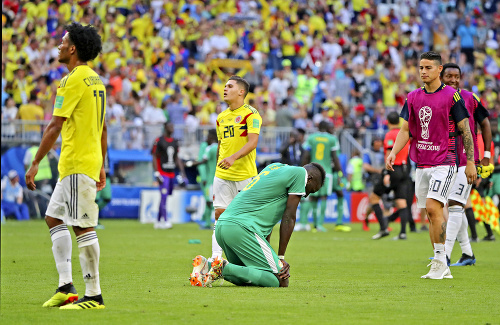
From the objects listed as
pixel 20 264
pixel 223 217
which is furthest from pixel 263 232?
pixel 20 264

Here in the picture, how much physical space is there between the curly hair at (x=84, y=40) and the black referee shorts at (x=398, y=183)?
11442 millimetres

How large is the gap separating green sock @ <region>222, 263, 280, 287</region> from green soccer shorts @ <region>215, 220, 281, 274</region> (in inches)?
2.9

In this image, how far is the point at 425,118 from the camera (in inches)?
382

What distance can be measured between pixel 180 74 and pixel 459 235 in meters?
17.9

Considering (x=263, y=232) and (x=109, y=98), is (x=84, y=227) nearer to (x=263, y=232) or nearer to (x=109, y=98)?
(x=263, y=232)

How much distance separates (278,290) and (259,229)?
0.69 m

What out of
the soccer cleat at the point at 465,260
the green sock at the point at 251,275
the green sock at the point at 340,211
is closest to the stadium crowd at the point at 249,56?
the green sock at the point at 340,211

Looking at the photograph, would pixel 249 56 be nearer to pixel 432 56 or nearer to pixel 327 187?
pixel 327 187

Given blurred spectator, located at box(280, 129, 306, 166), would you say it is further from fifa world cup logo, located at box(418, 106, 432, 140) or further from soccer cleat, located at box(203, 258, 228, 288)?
soccer cleat, located at box(203, 258, 228, 288)

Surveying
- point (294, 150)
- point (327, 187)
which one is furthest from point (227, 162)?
point (294, 150)

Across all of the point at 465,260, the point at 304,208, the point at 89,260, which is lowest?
the point at 304,208

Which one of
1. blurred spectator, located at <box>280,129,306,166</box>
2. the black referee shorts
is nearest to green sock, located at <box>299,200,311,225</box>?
blurred spectator, located at <box>280,129,306,166</box>

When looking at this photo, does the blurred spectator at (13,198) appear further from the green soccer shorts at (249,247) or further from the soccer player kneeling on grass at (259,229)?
the green soccer shorts at (249,247)

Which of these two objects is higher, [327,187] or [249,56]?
[249,56]
